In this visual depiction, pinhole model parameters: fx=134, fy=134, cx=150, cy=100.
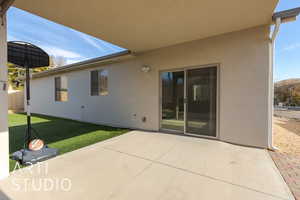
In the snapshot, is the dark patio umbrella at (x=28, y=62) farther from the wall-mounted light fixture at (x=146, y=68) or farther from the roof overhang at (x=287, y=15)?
the roof overhang at (x=287, y=15)

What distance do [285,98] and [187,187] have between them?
23.7 meters

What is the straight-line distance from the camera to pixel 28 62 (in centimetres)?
283

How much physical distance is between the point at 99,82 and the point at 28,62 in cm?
340

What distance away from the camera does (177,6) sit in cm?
240

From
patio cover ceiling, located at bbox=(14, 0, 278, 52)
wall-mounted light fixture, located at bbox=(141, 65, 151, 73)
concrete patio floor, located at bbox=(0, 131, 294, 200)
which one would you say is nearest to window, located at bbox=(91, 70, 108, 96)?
wall-mounted light fixture, located at bbox=(141, 65, 151, 73)

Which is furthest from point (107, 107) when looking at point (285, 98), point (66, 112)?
point (285, 98)

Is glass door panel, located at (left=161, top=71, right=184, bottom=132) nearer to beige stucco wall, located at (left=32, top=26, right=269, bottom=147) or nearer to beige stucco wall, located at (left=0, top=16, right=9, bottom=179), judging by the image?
beige stucco wall, located at (left=32, top=26, right=269, bottom=147)

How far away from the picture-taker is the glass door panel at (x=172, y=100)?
13.9 feet

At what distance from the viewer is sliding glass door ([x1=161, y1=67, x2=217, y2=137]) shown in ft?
12.3

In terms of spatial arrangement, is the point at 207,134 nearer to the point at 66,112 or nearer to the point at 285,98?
the point at 66,112

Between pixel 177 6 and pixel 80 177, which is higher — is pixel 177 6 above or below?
above

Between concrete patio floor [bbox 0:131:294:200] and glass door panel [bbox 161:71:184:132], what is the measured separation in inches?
50.3

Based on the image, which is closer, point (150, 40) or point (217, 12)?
point (217, 12)

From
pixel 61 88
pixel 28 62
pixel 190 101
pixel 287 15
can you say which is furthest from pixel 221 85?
pixel 61 88
